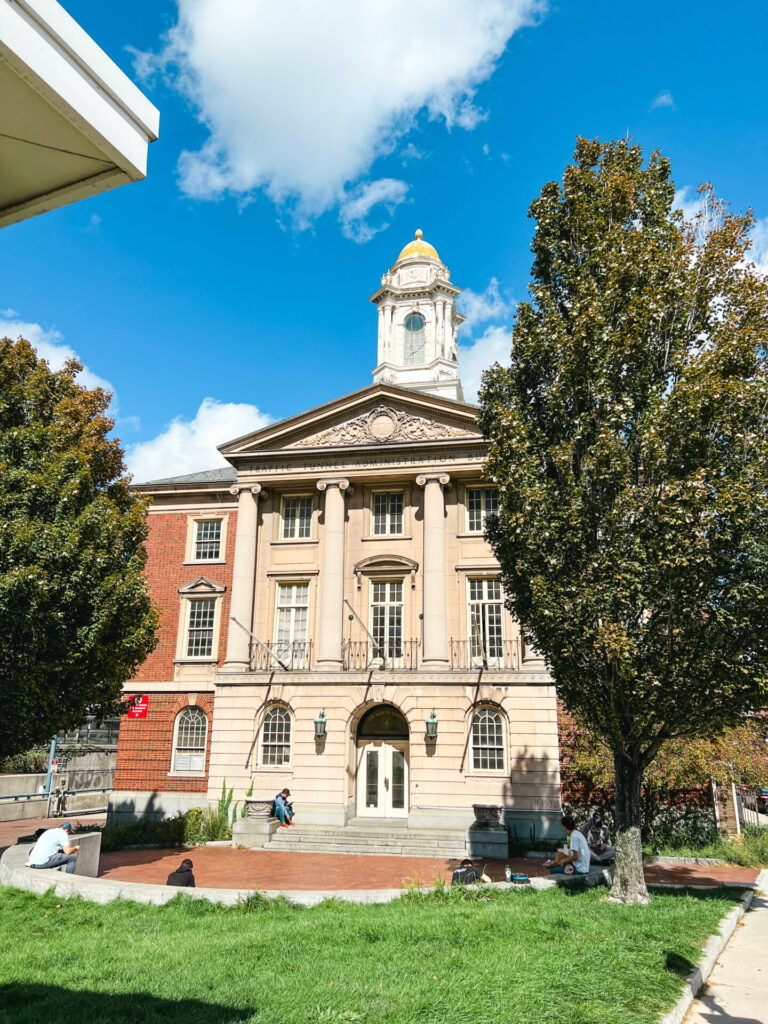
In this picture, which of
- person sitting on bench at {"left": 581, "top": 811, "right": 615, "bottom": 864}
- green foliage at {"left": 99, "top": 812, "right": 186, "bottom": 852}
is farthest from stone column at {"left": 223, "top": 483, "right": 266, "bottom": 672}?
person sitting on bench at {"left": 581, "top": 811, "right": 615, "bottom": 864}

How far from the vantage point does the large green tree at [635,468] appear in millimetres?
12406

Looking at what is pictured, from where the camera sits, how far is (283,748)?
26.4 meters

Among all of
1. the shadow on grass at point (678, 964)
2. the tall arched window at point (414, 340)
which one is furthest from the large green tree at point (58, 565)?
the tall arched window at point (414, 340)

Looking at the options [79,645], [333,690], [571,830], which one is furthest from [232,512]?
[571,830]

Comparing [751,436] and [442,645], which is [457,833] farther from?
[751,436]

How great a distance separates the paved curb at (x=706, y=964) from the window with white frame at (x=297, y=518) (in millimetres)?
19447

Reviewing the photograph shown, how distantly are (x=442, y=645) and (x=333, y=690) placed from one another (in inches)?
162

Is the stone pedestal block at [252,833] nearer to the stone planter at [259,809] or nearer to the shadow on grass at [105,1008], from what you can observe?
the stone planter at [259,809]

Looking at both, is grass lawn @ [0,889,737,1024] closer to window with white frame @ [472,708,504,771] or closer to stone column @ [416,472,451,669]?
window with white frame @ [472,708,504,771]

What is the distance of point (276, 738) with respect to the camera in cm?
2658

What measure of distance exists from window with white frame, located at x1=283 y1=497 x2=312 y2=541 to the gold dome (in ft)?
68.6

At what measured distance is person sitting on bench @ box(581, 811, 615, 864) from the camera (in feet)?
53.4

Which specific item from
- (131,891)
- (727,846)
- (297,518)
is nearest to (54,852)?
(131,891)

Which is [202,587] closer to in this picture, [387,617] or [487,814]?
[387,617]
